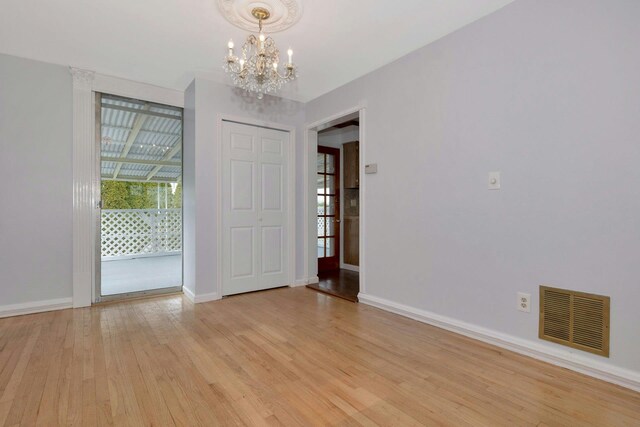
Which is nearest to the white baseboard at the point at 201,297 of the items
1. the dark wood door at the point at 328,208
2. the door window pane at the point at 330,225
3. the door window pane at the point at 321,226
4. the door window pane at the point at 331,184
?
the dark wood door at the point at 328,208

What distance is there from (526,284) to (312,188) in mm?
2843

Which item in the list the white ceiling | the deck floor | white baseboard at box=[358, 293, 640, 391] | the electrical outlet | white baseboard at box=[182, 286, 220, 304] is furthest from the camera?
the deck floor

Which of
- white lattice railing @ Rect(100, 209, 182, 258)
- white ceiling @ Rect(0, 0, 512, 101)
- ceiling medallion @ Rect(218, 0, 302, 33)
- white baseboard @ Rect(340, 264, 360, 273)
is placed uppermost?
white ceiling @ Rect(0, 0, 512, 101)

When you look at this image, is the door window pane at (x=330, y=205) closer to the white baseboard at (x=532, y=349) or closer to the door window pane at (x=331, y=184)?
the door window pane at (x=331, y=184)

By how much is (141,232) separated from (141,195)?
2.77 feet

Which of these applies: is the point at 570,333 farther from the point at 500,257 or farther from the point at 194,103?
the point at 194,103

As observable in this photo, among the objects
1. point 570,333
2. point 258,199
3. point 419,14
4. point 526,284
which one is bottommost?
point 570,333

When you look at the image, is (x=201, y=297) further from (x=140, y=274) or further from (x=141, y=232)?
(x=141, y=232)

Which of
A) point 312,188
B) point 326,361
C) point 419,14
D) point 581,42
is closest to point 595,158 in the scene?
point 581,42

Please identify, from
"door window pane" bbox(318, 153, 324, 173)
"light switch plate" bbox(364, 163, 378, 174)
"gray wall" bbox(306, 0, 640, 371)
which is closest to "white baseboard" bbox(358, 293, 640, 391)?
"gray wall" bbox(306, 0, 640, 371)

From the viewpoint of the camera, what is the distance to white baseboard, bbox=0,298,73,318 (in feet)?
9.87

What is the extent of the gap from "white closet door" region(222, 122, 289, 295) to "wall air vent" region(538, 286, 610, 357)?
2935 mm

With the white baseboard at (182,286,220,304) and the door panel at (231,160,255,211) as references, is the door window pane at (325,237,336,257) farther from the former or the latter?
the white baseboard at (182,286,220,304)

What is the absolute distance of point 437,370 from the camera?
6.52 feet
